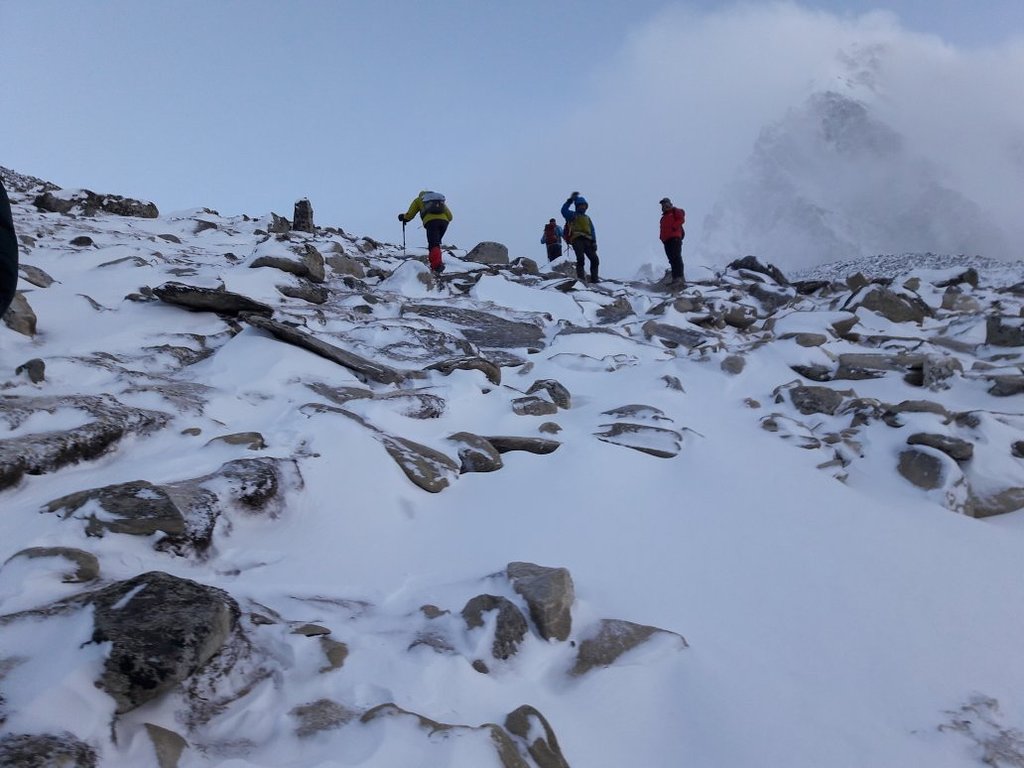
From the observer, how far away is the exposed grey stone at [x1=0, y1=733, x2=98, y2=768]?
124cm

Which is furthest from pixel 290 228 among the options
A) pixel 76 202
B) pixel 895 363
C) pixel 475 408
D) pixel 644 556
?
pixel 644 556

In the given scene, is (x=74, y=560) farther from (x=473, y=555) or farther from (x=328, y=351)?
(x=328, y=351)

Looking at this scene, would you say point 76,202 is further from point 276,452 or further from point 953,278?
point 953,278

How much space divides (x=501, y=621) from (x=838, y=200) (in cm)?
8004

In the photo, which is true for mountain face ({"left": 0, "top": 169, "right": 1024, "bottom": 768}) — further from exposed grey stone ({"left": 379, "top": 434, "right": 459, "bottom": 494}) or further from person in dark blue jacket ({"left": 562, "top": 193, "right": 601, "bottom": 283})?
person in dark blue jacket ({"left": 562, "top": 193, "right": 601, "bottom": 283})

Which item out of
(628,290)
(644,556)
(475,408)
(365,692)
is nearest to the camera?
(365,692)

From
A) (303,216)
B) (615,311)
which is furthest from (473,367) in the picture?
(303,216)

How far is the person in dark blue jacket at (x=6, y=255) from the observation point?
1606 millimetres

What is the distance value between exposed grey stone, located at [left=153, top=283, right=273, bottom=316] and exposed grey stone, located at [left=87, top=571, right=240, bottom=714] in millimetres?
4521

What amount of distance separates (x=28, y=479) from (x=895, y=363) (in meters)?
7.15

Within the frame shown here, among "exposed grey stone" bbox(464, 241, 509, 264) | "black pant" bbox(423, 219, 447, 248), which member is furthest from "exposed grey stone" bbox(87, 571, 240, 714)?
"exposed grey stone" bbox(464, 241, 509, 264)

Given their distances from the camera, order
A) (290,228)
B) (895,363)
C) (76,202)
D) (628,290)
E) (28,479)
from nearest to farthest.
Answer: (28,479), (895,363), (628,290), (76,202), (290,228)

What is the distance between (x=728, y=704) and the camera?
198 cm

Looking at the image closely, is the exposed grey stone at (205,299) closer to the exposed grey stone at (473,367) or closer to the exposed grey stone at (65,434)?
the exposed grey stone at (473,367)
